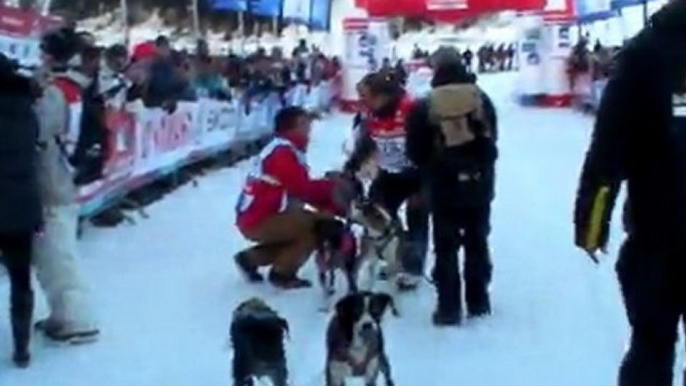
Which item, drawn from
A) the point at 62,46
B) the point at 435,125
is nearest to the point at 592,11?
the point at 435,125

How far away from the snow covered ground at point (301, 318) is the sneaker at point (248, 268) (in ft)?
0.33

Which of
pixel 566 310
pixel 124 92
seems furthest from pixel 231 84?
pixel 566 310

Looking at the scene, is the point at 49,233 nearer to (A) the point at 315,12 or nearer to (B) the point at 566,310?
(B) the point at 566,310

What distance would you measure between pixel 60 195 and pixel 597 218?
13.2ft

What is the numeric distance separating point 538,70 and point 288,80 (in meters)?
11.2

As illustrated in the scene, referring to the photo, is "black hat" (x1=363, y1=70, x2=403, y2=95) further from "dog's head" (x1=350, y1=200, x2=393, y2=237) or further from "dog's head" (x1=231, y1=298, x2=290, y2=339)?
"dog's head" (x1=231, y1=298, x2=290, y2=339)

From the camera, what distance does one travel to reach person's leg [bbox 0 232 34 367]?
7613 mm

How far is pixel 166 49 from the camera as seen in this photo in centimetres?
1700

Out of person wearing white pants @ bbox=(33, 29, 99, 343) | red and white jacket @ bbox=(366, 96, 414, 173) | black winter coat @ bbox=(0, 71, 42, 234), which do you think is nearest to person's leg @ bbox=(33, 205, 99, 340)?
person wearing white pants @ bbox=(33, 29, 99, 343)

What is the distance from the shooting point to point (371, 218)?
9344mm

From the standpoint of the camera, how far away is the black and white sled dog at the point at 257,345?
20.9 ft

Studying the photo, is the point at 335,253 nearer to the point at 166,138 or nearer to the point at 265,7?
the point at 166,138

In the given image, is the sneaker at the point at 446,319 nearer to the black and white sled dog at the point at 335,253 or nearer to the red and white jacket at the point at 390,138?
the black and white sled dog at the point at 335,253

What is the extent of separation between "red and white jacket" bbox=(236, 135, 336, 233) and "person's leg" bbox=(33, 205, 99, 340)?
1.88 metres
